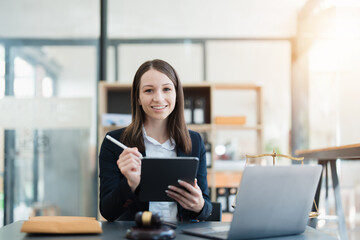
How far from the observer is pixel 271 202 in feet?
3.45

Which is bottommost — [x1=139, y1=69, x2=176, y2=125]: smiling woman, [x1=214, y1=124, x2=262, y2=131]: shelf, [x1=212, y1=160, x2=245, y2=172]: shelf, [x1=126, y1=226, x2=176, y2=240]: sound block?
[x1=212, y1=160, x2=245, y2=172]: shelf

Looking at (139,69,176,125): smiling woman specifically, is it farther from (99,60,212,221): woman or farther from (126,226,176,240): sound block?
(126,226,176,240): sound block

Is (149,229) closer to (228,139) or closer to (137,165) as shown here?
(137,165)

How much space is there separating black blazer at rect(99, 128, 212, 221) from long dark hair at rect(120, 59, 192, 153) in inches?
1.7

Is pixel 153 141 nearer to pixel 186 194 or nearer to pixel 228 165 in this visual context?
pixel 186 194

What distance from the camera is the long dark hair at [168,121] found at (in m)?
1.80

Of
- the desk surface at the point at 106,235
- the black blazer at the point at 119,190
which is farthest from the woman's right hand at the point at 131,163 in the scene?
the desk surface at the point at 106,235

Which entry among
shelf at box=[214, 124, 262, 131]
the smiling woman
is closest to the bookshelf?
shelf at box=[214, 124, 262, 131]

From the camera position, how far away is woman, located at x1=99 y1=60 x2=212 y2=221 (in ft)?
5.31

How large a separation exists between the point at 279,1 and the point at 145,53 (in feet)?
4.58

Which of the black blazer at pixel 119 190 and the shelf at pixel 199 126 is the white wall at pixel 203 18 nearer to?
the shelf at pixel 199 126

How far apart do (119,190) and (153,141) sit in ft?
1.18

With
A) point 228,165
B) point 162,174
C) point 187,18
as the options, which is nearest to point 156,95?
point 162,174

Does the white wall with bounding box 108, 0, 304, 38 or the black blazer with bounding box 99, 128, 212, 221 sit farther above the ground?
the white wall with bounding box 108, 0, 304, 38
